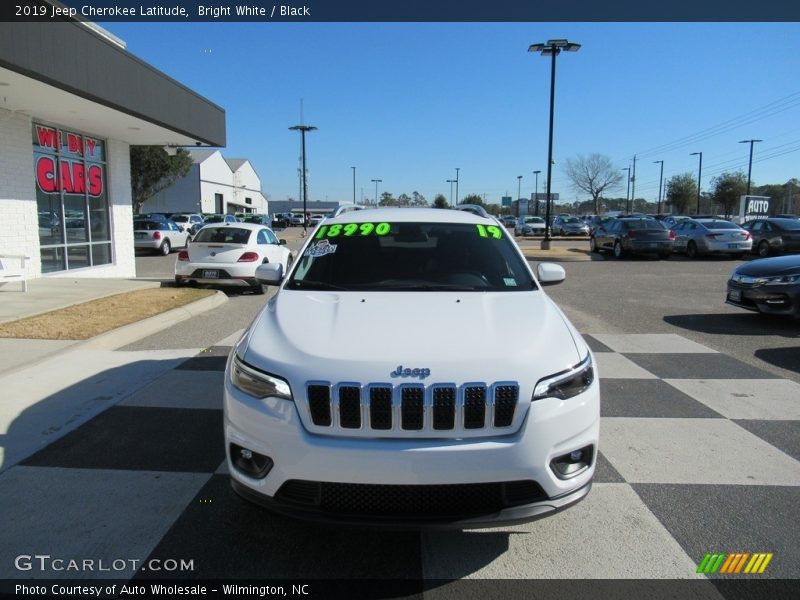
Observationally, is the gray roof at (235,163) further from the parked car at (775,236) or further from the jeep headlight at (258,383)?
the jeep headlight at (258,383)

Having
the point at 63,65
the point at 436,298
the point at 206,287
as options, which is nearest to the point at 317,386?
the point at 436,298

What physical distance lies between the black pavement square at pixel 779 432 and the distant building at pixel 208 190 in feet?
185

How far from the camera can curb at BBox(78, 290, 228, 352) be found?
715cm

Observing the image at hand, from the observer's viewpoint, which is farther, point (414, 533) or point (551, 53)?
point (551, 53)

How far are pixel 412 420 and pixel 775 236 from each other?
2415cm

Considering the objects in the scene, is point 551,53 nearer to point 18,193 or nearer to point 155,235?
point 155,235

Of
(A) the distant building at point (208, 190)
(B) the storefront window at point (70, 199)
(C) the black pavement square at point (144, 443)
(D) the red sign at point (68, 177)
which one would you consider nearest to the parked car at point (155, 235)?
(B) the storefront window at point (70, 199)

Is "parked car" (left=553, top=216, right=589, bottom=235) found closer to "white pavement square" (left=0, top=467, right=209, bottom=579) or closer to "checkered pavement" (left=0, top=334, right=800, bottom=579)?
"checkered pavement" (left=0, top=334, right=800, bottom=579)

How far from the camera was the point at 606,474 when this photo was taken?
3.89 metres

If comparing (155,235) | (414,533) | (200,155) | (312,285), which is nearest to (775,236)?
(312,285)

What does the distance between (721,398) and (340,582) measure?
437 cm

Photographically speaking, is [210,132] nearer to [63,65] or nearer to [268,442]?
[63,65]

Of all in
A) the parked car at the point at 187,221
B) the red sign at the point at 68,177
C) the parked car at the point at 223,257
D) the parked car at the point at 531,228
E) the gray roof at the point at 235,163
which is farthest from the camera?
the gray roof at the point at 235,163

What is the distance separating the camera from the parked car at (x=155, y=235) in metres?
24.1
